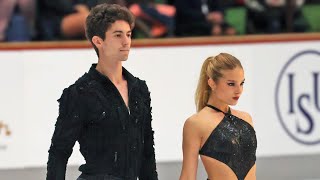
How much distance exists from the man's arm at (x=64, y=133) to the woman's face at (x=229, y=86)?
657mm

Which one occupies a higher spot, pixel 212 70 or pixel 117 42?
pixel 117 42

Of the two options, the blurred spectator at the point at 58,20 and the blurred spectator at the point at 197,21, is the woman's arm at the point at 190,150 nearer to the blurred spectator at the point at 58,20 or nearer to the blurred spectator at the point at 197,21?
the blurred spectator at the point at 58,20

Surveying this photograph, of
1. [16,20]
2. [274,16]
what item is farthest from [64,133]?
[274,16]

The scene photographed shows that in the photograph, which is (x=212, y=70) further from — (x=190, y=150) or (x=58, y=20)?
(x=58, y=20)

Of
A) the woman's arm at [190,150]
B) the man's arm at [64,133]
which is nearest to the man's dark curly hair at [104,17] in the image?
the man's arm at [64,133]

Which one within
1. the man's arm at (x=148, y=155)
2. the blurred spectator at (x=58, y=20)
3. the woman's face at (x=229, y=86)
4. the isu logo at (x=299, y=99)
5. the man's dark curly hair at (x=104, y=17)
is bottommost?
the isu logo at (x=299, y=99)

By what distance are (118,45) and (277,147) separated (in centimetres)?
561

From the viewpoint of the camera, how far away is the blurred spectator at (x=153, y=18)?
31.0ft

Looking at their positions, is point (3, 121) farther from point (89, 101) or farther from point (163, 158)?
point (89, 101)

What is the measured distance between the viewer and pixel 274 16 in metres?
10.1

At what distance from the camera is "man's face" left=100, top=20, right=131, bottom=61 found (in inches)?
155

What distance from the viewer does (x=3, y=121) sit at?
28.6 ft

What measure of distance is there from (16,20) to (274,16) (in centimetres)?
277

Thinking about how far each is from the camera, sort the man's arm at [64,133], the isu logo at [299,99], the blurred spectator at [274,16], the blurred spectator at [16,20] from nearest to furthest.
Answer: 1. the man's arm at [64,133]
2. the blurred spectator at [16,20]
3. the isu logo at [299,99]
4. the blurred spectator at [274,16]
